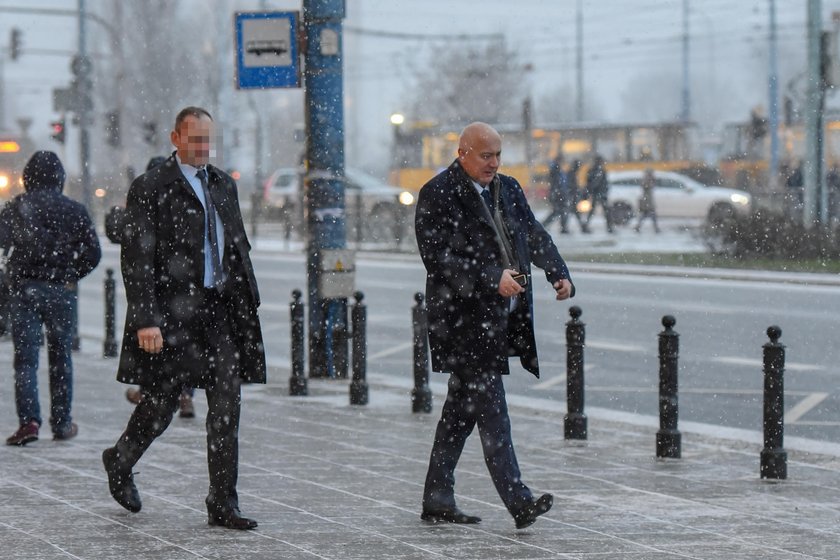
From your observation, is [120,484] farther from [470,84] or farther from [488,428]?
[470,84]

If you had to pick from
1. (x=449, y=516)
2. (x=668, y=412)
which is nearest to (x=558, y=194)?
(x=668, y=412)

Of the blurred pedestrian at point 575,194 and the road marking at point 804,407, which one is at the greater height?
the blurred pedestrian at point 575,194

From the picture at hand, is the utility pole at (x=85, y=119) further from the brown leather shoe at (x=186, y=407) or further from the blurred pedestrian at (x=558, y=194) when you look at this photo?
the blurred pedestrian at (x=558, y=194)

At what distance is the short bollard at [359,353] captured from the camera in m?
11.5

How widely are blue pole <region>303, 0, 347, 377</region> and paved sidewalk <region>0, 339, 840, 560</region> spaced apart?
1.94m

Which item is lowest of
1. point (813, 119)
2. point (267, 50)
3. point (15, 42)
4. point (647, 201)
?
point (647, 201)

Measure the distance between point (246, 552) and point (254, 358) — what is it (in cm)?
92

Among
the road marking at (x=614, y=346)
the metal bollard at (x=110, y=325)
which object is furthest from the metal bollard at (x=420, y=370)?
the road marking at (x=614, y=346)

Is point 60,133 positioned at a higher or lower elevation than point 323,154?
higher

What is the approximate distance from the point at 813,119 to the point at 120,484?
70.1 ft

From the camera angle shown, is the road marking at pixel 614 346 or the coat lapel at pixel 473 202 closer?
the coat lapel at pixel 473 202

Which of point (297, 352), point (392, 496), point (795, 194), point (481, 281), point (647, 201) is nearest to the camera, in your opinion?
point (481, 281)

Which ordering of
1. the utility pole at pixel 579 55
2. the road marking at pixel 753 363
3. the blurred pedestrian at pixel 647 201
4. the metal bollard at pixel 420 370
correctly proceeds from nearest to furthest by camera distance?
1. the metal bollard at pixel 420 370
2. the road marking at pixel 753 363
3. the blurred pedestrian at pixel 647 201
4. the utility pole at pixel 579 55

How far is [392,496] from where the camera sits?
25.8 ft
